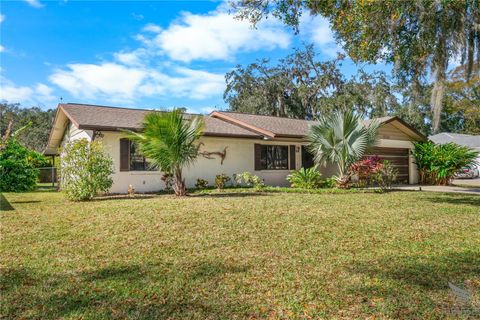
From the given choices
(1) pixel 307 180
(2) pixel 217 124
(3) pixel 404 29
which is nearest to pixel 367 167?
(1) pixel 307 180

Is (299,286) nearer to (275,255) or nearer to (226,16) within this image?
(275,255)

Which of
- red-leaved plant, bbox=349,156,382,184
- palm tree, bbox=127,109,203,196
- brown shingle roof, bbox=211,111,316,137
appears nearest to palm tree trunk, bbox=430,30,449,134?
red-leaved plant, bbox=349,156,382,184

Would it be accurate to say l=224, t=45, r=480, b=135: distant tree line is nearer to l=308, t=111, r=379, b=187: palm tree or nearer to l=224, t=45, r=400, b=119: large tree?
l=224, t=45, r=400, b=119: large tree

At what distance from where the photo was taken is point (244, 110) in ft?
116

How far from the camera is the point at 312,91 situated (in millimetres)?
34500

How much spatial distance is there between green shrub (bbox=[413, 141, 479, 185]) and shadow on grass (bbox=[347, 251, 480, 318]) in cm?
1505

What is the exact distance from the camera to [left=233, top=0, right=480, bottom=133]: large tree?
861 cm

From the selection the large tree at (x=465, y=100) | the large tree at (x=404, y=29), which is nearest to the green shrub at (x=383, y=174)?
the large tree at (x=404, y=29)

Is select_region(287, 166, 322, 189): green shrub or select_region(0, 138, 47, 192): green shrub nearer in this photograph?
select_region(0, 138, 47, 192): green shrub

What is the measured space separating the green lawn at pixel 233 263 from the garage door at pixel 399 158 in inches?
443

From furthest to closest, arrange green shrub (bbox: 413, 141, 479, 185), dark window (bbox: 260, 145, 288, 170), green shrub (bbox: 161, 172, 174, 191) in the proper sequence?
green shrub (bbox: 413, 141, 479, 185) < dark window (bbox: 260, 145, 288, 170) < green shrub (bbox: 161, 172, 174, 191)

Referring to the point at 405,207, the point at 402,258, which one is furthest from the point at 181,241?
the point at 405,207

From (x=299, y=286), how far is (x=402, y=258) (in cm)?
201

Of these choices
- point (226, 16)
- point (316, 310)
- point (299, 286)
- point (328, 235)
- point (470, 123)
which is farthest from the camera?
point (470, 123)
